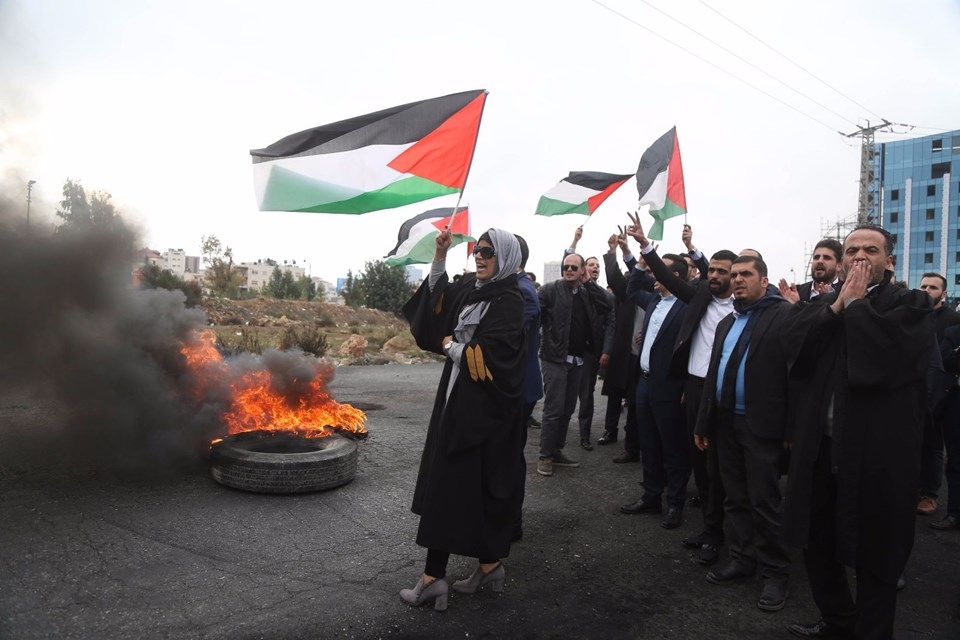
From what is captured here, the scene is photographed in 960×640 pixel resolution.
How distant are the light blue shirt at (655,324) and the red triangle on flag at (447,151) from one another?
2197 millimetres

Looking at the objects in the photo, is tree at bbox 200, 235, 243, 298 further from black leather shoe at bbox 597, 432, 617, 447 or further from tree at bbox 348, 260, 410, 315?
black leather shoe at bbox 597, 432, 617, 447

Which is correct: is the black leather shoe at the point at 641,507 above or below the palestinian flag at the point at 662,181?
Answer: below

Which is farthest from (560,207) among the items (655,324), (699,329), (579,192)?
(699,329)

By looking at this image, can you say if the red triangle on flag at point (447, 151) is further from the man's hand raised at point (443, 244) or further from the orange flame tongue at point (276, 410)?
the orange flame tongue at point (276, 410)

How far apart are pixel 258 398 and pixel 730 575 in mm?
4793

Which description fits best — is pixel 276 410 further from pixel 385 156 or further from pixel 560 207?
pixel 560 207

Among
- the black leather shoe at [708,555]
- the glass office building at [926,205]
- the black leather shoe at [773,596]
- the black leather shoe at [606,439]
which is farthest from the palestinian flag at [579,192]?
the glass office building at [926,205]

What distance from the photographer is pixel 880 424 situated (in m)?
3.00

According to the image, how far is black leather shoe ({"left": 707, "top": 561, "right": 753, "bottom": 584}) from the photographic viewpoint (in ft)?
13.1

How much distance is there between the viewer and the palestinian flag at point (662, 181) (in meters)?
8.17

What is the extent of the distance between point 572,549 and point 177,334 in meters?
4.47

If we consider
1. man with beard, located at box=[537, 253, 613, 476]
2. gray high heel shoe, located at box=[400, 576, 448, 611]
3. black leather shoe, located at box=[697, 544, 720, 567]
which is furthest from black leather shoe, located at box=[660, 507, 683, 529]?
gray high heel shoe, located at box=[400, 576, 448, 611]

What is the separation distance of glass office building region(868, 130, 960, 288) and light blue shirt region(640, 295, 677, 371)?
70.5 metres

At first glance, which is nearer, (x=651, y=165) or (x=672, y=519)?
(x=672, y=519)
